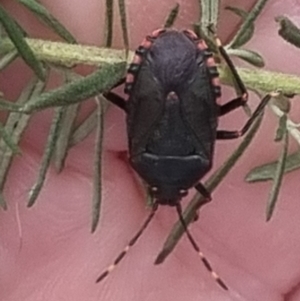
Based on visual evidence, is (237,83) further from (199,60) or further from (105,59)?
(105,59)

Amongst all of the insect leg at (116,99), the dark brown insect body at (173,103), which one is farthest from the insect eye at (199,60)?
the insect leg at (116,99)

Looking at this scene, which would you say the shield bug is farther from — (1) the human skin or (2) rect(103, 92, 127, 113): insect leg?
(1) the human skin

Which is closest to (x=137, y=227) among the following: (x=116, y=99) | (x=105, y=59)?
A: (x=116, y=99)

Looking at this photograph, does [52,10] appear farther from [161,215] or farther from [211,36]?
[161,215]

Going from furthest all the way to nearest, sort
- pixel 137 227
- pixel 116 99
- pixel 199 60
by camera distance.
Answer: pixel 137 227 → pixel 116 99 → pixel 199 60

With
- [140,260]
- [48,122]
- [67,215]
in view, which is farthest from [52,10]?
[140,260]

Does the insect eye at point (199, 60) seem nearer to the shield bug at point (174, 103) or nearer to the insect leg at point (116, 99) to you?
the shield bug at point (174, 103)

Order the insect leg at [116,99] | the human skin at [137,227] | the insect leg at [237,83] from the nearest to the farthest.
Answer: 1. the insect leg at [237,83]
2. the insect leg at [116,99]
3. the human skin at [137,227]
